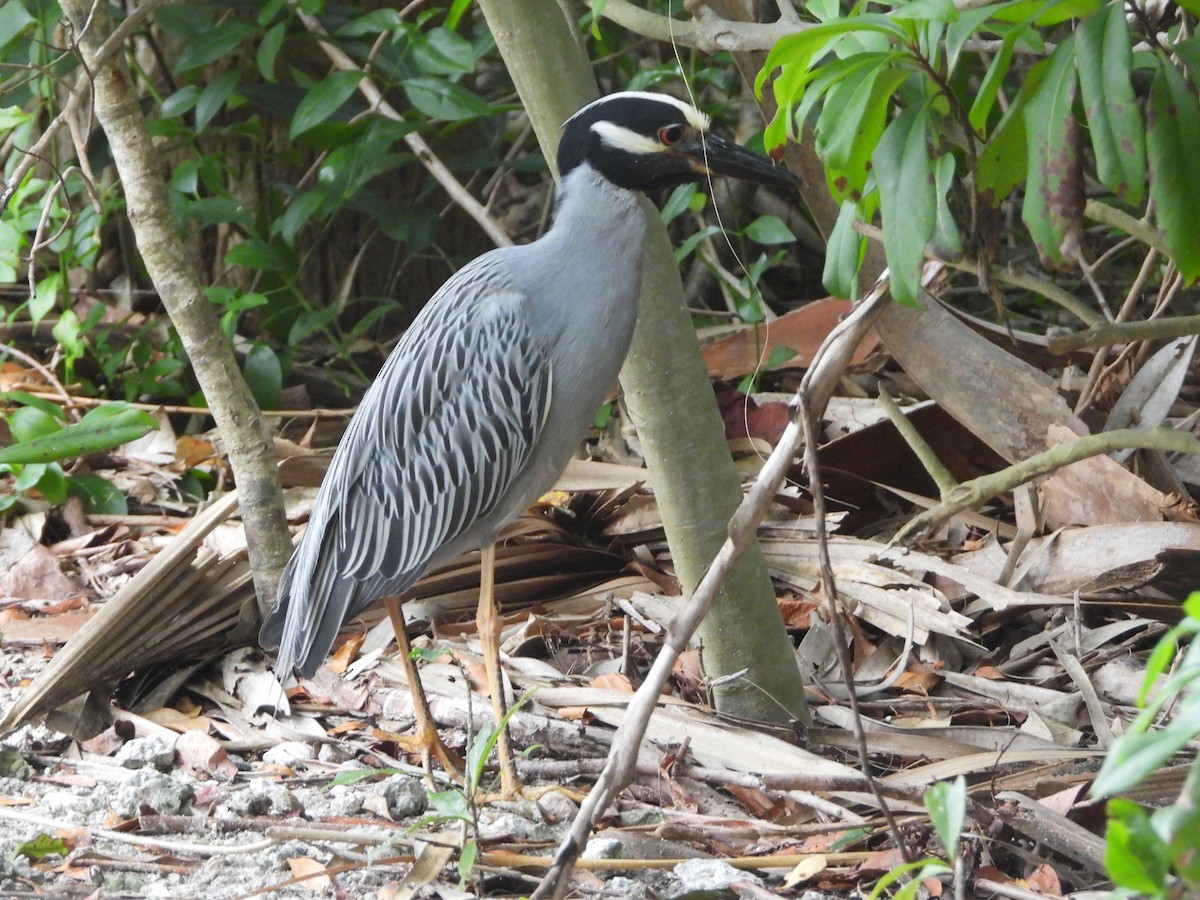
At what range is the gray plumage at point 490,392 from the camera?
3.42 m

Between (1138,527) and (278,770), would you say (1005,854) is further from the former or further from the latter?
(278,770)

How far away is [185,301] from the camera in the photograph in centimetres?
366

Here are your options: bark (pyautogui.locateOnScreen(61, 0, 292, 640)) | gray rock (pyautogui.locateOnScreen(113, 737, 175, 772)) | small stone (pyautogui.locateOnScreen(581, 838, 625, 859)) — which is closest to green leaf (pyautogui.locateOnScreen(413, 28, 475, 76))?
bark (pyautogui.locateOnScreen(61, 0, 292, 640))

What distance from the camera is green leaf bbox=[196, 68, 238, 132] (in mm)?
4996

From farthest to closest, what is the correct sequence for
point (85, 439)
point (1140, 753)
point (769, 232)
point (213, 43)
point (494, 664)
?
point (213, 43) → point (769, 232) → point (85, 439) → point (494, 664) → point (1140, 753)

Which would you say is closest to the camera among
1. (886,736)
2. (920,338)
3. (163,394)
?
(886,736)

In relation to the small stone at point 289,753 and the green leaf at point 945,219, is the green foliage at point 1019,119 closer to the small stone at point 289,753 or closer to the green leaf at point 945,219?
the green leaf at point 945,219

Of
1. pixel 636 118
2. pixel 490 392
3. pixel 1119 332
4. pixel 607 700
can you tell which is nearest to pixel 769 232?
pixel 636 118

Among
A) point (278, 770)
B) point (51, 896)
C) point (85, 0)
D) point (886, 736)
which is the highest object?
point (85, 0)

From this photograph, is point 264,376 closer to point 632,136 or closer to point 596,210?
point 596,210

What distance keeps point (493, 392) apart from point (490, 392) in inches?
0.6

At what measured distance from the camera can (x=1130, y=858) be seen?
1.05 m

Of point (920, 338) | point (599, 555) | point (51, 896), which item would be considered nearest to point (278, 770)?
point (51, 896)

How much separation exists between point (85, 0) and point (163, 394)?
2052mm
